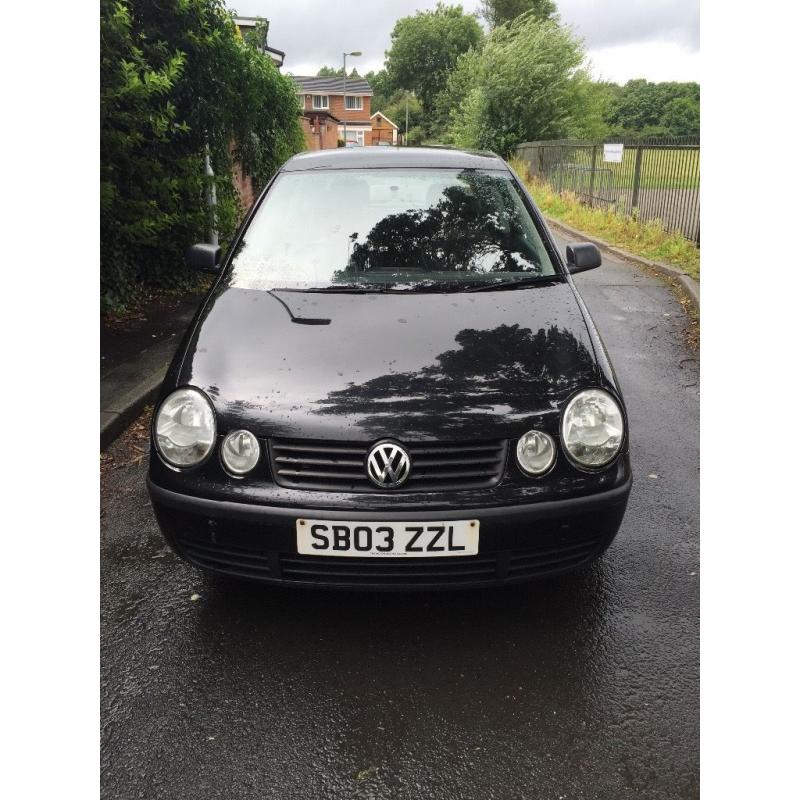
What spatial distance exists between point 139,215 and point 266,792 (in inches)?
207

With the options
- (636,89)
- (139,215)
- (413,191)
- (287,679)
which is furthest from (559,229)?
(636,89)

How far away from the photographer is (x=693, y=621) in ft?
8.97

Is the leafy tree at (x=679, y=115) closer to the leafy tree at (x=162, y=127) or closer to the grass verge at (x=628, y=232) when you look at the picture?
the grass verge at (x=628, y=232)

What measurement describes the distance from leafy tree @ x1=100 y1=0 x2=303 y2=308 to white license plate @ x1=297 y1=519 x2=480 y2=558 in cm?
410

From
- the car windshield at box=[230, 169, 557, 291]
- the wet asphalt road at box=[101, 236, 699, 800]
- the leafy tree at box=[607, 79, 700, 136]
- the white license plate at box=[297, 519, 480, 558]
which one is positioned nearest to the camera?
the wet asphalt road at box=[101, 236, 699, 800]

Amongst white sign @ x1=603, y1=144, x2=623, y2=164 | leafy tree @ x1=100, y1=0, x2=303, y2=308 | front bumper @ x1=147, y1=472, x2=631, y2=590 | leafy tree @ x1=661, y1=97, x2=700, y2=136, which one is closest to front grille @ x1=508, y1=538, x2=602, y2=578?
front bumper @ x1=147, y1=472, x2=631, y2=590

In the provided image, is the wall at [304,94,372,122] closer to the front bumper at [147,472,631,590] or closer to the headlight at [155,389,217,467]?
the headlight at [155,389,217,467]

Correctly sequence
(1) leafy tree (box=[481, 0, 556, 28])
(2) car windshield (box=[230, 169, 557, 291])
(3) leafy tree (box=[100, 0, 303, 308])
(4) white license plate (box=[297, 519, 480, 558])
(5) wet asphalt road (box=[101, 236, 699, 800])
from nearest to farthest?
(5) wet asphalt road (box=[101, 236, 699, 800]), (4) white license plate (box=[297, 519, 480, 558]), (2) car windshield (box=[230, 169, 557, 291]), (3) leafy tree (box=[100, 0, 303, 308]), (1) leafy tree (box=[481, 0, 556, 28])

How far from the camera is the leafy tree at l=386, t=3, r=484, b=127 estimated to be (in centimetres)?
8544

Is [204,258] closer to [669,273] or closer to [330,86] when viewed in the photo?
[669,273]

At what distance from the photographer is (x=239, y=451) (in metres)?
2.39

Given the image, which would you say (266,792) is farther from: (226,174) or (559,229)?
(559,229)

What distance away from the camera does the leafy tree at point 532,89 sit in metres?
27.1

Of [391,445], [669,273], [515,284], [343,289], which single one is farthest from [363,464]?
[669,273]
